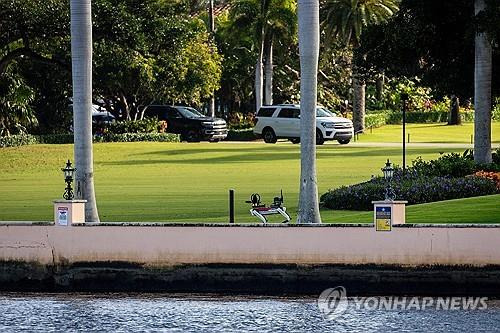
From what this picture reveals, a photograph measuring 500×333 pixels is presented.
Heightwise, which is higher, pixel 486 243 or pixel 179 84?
pixel 179 84

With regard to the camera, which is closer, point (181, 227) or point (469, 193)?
point (181, 227)

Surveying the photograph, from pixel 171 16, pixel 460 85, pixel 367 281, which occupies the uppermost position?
pixel 171 16

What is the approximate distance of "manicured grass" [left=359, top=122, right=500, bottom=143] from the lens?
6175cm

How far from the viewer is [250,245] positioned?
21766 millimetres

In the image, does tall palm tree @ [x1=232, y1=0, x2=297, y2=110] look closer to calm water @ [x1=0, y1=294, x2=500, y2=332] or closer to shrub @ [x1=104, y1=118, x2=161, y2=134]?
shrub @ [x1=104, y1=118, x2=161, y2=134]

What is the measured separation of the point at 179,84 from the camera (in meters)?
63.0

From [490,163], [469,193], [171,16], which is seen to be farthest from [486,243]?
[171,16]

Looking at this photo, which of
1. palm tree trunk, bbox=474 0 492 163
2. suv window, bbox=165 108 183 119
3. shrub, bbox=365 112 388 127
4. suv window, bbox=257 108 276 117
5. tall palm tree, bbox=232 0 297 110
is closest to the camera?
palm tree trunk, bbox=474 0 492 163

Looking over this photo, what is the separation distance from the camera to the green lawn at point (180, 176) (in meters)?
28.6

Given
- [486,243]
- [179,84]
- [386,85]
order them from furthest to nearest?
[386,85] < [179,84] < [486,243]

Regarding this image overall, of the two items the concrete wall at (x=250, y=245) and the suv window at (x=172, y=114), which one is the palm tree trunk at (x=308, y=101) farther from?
the suv window at (x=172, y=114)

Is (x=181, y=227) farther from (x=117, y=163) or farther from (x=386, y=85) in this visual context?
(x=386, y=85)

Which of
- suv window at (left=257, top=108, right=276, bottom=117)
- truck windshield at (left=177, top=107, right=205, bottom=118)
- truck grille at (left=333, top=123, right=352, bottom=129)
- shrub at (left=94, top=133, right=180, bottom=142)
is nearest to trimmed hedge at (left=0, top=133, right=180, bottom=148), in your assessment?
shrub at (left=94, top=133, right=180, bottom=142)

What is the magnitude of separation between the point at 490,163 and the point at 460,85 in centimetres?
367
